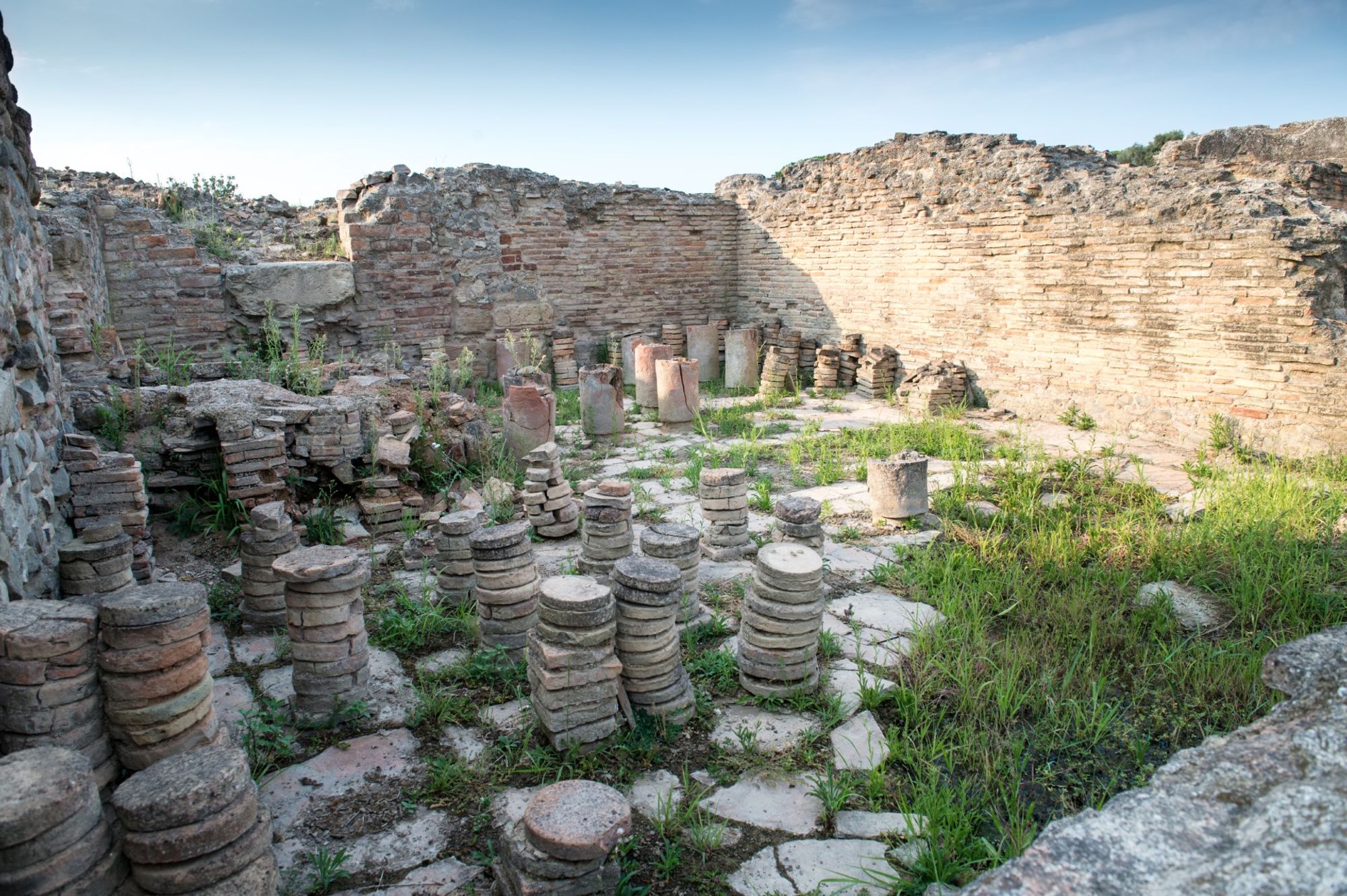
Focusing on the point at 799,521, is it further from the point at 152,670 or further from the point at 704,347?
the point at 704,347

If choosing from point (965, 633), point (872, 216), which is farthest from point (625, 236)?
point (965, 633)

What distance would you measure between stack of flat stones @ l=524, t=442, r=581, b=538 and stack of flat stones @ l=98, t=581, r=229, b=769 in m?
3.00

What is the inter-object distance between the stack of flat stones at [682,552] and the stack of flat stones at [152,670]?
2.08 metres

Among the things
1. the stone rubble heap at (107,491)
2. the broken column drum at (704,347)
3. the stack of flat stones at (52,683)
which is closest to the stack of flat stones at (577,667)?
the stack of flat stones at (52,683)

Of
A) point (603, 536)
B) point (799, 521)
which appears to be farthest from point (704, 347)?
point (603, 536)

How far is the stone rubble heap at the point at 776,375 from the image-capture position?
10594 millimetres

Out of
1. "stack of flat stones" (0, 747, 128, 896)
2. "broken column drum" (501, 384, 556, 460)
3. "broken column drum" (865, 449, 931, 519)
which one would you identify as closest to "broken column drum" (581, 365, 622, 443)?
"broken column drum" (501, 384, 556, 460)

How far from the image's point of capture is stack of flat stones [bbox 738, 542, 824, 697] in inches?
141

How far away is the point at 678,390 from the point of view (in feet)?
28.7

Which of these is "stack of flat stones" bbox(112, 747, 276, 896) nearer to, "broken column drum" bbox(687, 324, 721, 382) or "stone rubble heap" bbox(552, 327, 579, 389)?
"stone rubble heap" bbox(552, 327, 579, 389)

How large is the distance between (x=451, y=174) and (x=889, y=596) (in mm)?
8730

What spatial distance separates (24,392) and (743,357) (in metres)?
8.31

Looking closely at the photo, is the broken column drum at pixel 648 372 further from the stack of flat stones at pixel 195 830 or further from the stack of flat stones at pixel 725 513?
the stack of flat stones at pixel 195 830

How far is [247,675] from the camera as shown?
3773 millimetres
